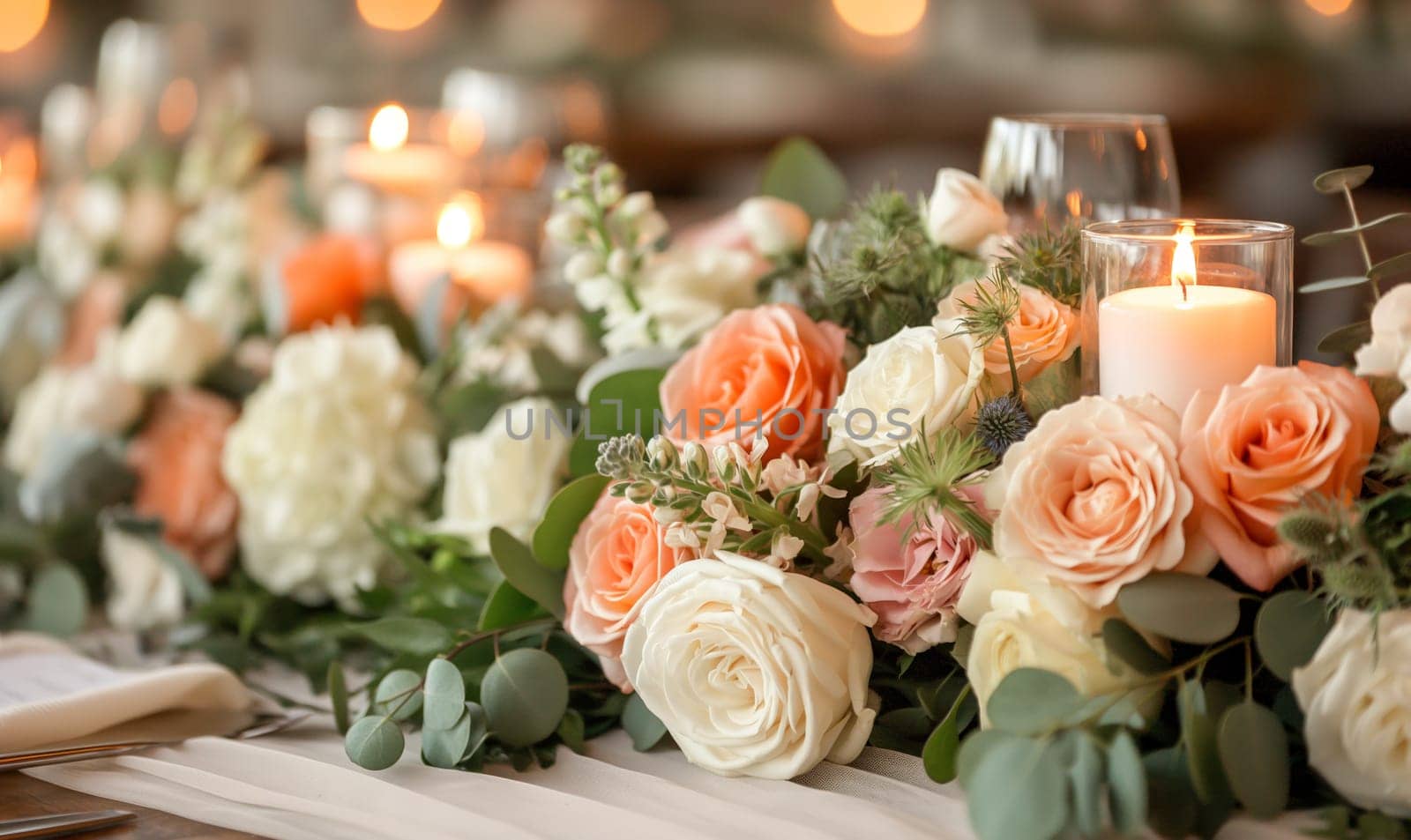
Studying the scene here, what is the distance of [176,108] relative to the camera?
179 centimetres

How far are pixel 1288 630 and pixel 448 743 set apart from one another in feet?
1.42

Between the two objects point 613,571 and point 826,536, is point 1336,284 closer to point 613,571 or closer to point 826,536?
point 826,536

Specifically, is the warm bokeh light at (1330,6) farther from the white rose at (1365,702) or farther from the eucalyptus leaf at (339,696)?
the eucalyptus leaf at (339,696)

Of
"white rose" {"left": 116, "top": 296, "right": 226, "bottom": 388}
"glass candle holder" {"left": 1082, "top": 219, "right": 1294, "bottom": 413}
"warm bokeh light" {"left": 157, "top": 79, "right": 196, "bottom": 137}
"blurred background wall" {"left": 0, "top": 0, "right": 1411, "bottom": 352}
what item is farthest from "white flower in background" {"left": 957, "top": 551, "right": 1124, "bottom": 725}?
"warm bokeh light" {"left": 157, "top": 79, "right": 196, "bottom": 137}

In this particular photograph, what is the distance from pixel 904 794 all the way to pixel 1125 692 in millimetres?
132

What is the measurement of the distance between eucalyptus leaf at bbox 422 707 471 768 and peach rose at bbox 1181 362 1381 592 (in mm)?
401

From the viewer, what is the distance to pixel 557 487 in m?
0.91

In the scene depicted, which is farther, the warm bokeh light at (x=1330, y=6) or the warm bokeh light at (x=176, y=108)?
the warm bokeh light at (x=1330, y=6)

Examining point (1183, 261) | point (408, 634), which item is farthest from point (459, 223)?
point (1183, 261)

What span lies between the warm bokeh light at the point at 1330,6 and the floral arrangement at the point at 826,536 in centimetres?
231

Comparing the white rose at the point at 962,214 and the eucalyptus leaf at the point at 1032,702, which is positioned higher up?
the white rose at the point at 962,214

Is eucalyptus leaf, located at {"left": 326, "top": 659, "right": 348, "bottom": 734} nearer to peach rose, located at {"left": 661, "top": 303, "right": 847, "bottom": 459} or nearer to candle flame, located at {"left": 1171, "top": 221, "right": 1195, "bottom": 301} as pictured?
peach rose, located at {"left": 661, "top": 303, "right": 847, "bottom": 459}

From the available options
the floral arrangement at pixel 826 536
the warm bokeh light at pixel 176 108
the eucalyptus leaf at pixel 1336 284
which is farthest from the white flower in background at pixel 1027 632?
the warm bokeh light at pixel 176 108

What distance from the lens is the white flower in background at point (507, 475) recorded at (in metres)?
0.89
